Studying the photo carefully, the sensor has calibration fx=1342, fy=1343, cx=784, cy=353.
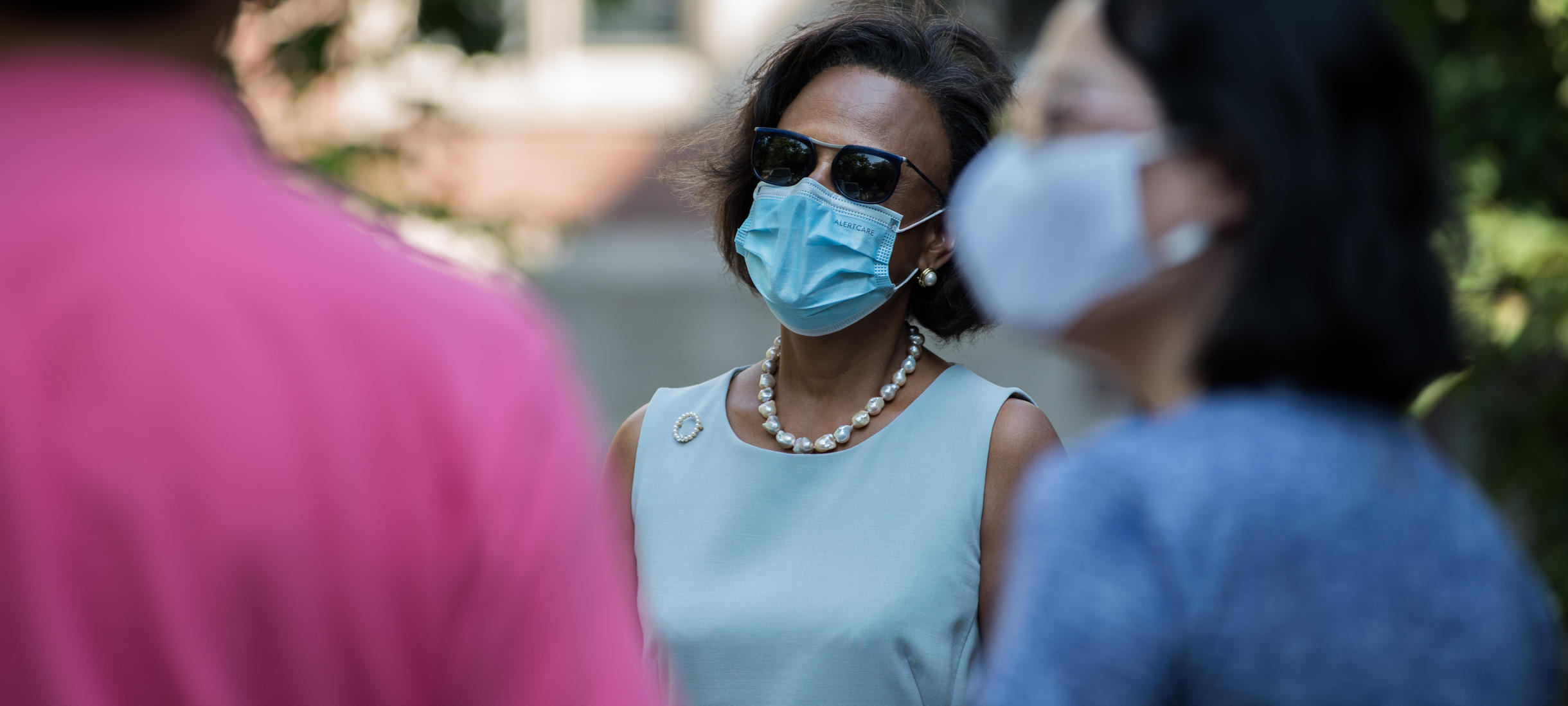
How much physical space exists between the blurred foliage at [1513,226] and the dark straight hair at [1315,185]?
250 centimetres

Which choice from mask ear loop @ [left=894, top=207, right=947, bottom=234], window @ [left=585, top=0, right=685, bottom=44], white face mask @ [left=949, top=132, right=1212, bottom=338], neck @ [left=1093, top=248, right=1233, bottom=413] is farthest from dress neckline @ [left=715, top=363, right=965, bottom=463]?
window @ [left=585, top=0, right=685, bottom=44]

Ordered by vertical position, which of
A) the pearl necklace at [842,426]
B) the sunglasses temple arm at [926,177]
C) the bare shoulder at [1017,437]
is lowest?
the pearl necklace at [842,426]

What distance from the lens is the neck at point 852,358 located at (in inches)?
100

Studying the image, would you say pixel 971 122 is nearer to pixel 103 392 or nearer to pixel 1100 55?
pixel 1100 55

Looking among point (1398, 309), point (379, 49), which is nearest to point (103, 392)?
point (1398, 309)

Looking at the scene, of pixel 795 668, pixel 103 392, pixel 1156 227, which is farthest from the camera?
pixel 795 668

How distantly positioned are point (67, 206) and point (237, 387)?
0.51ft

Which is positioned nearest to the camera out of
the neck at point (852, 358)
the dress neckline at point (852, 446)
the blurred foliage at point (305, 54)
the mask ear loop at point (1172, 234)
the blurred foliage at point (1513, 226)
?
the mask ear loop at point (1172, 234)

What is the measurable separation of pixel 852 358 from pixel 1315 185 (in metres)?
1.45

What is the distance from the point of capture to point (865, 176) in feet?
8.12

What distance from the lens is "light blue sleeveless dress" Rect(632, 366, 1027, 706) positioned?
2158mm

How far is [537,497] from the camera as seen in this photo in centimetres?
96

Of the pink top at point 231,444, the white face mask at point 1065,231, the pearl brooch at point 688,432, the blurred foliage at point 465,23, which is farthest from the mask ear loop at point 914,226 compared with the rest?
the blurred foliage at point 465,23

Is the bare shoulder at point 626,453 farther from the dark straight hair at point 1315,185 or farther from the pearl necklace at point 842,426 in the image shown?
the dark straight hair at point 1315,185
